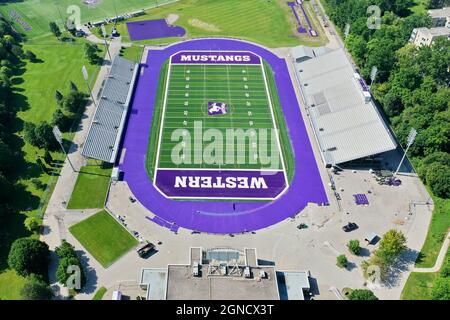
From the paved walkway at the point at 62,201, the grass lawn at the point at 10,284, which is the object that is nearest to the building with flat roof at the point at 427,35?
the paved walkway at the point at 62,201

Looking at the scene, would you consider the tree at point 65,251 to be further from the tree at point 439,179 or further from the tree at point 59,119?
the tree at point 439,179

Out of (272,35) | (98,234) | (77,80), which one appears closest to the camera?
(98,234)

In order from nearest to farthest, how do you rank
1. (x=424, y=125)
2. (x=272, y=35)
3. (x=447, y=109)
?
(x=424, y=125) → (x=447, y=109) → (x=272, y=35)

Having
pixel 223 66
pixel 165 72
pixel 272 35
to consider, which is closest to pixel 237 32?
pixel 272 35

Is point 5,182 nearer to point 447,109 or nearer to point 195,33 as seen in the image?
point 195,33

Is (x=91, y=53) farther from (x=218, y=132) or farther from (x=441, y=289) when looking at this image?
(x=441, y=289)

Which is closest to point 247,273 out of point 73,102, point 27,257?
point 27,257
